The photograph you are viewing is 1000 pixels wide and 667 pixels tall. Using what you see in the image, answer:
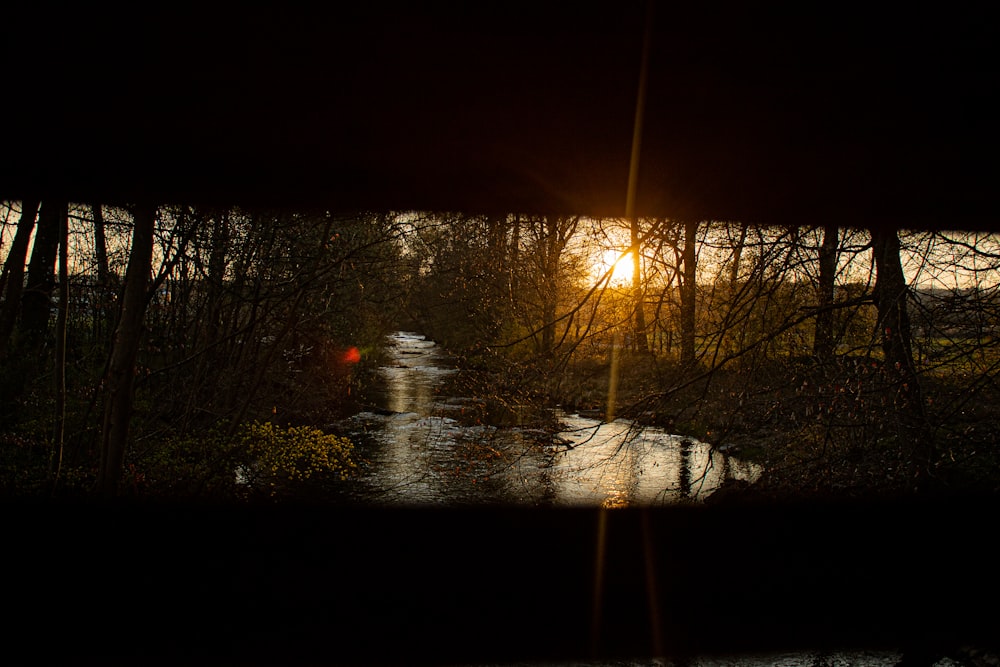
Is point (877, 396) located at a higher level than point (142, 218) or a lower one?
lower

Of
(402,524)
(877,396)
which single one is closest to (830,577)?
(402,524)

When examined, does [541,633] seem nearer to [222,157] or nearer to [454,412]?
[222,157]

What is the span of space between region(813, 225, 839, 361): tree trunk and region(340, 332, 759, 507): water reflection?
163cm

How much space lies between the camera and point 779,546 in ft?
3.23

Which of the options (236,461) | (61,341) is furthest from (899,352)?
(61,341)

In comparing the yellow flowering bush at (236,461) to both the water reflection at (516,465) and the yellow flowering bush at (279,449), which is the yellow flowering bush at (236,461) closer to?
the yellow flowering bush at (279,449)

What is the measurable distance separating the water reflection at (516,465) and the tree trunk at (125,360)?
2775 mm

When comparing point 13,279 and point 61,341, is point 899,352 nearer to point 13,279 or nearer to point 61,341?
point 61,341

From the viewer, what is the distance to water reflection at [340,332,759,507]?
21.6ft

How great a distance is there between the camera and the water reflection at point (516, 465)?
21.6ft

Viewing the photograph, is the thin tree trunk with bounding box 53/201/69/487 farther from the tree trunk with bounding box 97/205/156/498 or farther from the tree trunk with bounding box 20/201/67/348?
the tree trunk with bounding box 20/201/67/348

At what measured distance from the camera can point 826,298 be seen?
14.8 ft

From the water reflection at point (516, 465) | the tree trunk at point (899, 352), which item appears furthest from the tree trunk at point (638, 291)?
the tree trunk at point (899, 352)

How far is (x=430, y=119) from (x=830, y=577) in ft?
3.32
